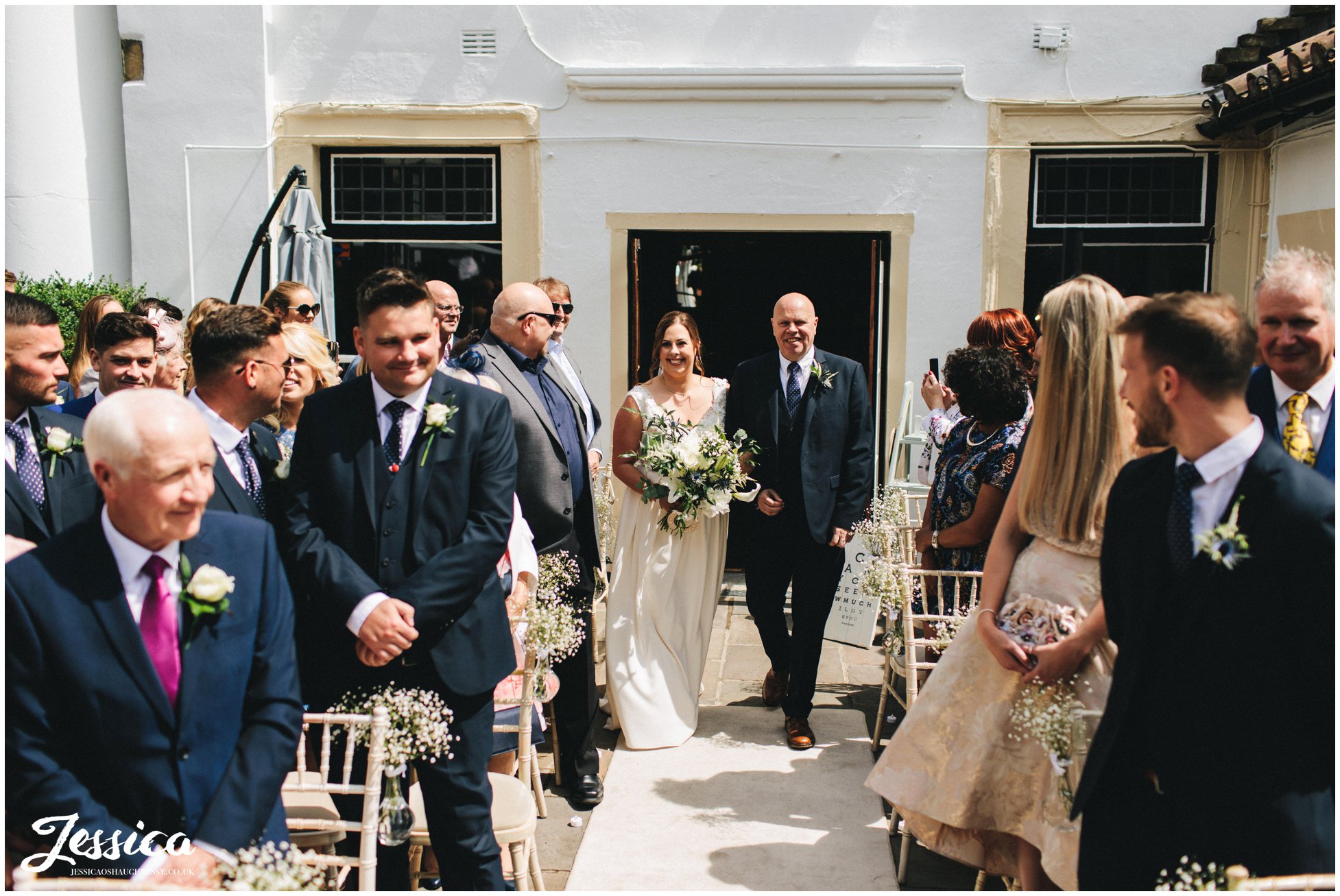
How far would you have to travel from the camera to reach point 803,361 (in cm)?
536

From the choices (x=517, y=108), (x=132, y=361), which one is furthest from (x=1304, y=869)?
(x=517, y=108)

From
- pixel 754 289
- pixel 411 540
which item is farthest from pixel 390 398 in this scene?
pixel 754 289

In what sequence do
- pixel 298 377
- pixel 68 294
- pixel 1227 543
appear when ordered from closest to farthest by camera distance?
pixel 1227 543 < pixel 298 377 < pixel 68 294

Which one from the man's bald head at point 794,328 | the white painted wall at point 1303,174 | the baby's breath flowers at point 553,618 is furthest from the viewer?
the white painted wall at point 1303,174

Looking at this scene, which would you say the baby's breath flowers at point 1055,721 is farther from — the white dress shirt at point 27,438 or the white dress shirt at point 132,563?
the white dress shirt at point 27,438

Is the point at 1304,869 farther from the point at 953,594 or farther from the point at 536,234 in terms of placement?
the point at 536,234

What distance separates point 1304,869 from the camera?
7.18ft

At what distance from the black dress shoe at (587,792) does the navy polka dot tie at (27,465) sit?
2461mm

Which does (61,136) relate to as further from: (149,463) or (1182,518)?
(1182,518)

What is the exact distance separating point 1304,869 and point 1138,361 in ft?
3.62

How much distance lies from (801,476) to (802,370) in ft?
1.81

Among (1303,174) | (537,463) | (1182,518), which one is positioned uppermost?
(1303,174)

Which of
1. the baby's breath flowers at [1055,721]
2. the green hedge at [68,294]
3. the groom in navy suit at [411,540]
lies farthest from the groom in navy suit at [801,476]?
the green hedge at [68,294]

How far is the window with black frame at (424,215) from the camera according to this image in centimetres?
838
